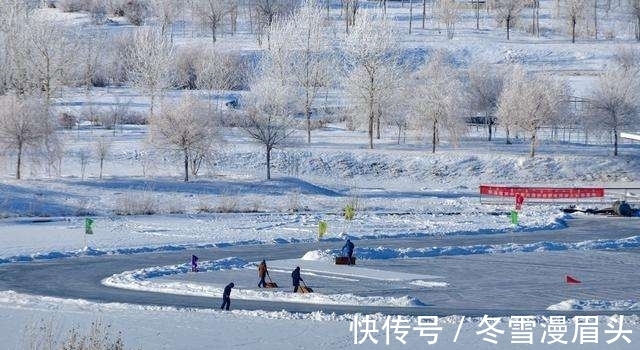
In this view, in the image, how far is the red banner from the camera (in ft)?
180

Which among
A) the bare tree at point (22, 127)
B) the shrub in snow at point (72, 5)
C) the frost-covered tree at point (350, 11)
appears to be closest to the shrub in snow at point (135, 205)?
the bare tree at point (22, 127)

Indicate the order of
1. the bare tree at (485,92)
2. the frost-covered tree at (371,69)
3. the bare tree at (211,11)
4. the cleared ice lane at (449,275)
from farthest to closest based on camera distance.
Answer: the bare tree at (211,11) < the bare tree at (485,92) < the frost-covered tree at (371,69) < the cleared ice lane at (449,275)

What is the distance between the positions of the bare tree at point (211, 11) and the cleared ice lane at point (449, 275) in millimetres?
66332

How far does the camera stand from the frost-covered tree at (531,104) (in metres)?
69.4

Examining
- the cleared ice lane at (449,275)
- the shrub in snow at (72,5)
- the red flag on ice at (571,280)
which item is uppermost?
the shrub in snow at (72,5)

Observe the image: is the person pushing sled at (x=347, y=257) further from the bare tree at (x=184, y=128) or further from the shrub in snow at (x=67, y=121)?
the shrub in snow at (x=67, y=121)

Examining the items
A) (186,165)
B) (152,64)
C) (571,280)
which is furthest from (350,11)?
(571,280)

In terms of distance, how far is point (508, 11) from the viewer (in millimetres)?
105562

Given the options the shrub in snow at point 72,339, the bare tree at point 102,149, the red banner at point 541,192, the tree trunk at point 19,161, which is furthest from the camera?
the bare tree at point 102,149

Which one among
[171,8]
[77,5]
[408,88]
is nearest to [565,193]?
[408,88]

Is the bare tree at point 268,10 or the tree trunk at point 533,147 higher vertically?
the bare tree at point 268,10

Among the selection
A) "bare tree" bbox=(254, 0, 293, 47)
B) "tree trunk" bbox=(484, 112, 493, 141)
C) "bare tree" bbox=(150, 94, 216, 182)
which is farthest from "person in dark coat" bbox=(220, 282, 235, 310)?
"bare tree" bbox=(254, 0, 293, 47)

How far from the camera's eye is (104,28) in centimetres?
10669

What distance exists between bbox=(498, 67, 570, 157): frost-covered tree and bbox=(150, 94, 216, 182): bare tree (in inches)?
742
